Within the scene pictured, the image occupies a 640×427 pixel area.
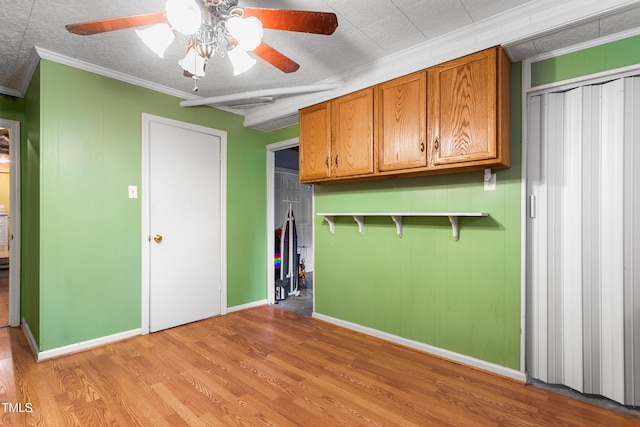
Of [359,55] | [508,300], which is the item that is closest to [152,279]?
[359,55]

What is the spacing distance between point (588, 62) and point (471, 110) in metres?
0.75

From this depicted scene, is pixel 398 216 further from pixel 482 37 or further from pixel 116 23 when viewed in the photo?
pixel 116 23

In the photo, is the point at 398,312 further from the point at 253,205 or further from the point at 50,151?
the point at 50,151

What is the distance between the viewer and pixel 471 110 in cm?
215

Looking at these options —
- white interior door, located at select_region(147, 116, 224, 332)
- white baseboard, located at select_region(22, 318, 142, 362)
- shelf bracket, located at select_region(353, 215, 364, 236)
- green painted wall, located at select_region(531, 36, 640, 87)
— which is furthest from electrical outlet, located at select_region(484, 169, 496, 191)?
white baseboard, located at select_region(22, 318, 142, 362)

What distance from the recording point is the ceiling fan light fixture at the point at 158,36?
57.7 inches

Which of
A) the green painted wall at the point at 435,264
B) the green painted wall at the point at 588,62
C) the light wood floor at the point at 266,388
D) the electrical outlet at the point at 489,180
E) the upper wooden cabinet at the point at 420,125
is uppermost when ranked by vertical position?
the green painted wall at the point at 588,62

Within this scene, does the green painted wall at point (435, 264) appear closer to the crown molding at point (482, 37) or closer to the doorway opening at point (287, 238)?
the crown molding at point (482, 37)

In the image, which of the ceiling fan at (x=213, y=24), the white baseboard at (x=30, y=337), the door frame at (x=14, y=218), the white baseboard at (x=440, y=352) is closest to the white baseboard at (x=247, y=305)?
the white baseboard at (x=440, y=352)

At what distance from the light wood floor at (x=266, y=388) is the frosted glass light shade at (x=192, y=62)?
195 cm

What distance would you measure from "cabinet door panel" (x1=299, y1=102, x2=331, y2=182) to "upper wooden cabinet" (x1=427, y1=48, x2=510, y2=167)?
3.26 ft

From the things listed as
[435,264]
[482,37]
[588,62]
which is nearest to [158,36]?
[482,37]

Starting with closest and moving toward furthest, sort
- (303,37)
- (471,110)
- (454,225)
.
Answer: (471,110) → (303,37) → (454,225)

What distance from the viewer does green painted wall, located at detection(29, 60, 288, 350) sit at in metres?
2.55
